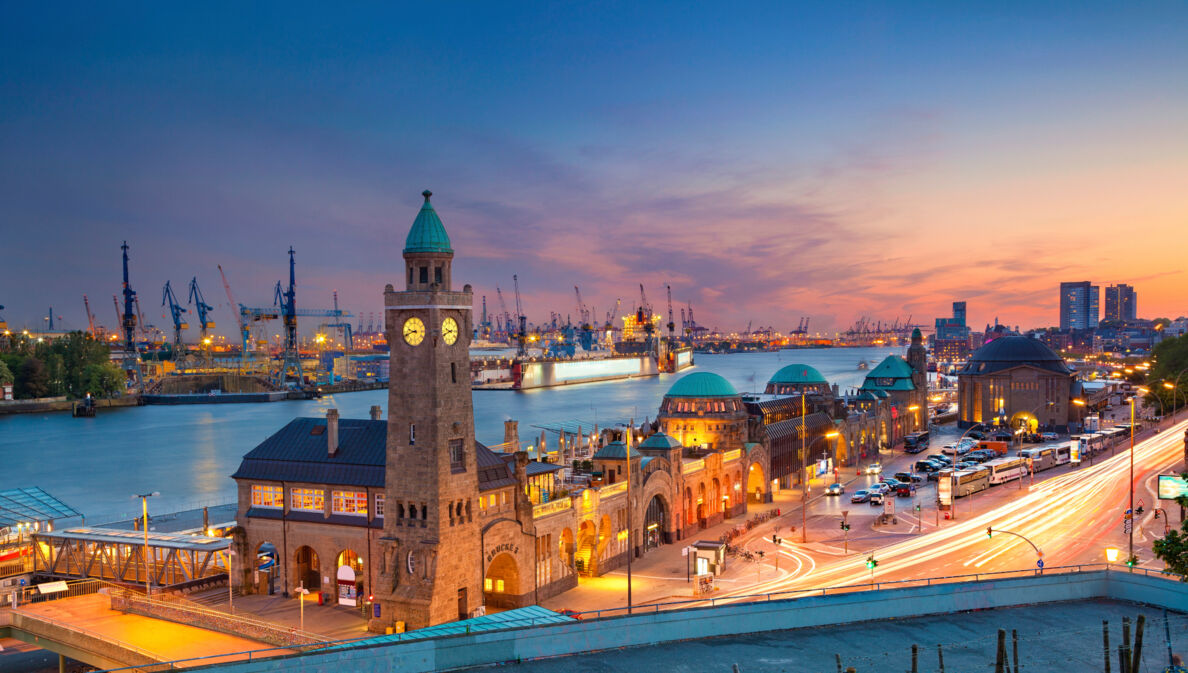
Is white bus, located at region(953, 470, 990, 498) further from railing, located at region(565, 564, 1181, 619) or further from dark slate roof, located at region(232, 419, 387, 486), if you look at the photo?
dark slate roof, located at region(232, 419, 387, 486)

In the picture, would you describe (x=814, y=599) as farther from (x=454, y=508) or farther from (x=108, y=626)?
(x=108, y=626)

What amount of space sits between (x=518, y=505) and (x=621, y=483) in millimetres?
12062

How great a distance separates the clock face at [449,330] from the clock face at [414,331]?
107cm

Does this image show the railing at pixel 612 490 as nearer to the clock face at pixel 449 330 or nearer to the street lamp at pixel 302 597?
the clock face at pixel 449 330

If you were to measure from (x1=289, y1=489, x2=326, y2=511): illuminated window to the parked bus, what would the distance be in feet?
253

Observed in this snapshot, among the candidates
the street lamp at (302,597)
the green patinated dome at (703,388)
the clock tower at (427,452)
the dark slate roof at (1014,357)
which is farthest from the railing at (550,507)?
the dark slate roof at (1014,357)

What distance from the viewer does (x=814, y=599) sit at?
2948 cm

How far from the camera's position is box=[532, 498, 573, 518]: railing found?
50094mm

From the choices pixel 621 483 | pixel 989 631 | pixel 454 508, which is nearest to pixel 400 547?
pixel 454 508

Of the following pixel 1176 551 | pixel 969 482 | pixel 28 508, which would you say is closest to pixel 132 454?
pixel 28 508

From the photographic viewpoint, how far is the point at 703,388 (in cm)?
8569

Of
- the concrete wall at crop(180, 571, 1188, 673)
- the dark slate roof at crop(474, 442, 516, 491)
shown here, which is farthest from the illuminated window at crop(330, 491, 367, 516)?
the concrete wall at crop(180, 571, 1188, 673)

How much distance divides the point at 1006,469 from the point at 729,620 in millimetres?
72962

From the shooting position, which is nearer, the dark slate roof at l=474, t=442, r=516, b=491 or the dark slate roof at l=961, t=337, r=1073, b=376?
the dark slate roof at l=474, t=442, r=516, b=491
